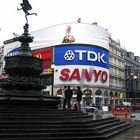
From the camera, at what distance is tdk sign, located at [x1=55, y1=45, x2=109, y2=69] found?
73.3 meters

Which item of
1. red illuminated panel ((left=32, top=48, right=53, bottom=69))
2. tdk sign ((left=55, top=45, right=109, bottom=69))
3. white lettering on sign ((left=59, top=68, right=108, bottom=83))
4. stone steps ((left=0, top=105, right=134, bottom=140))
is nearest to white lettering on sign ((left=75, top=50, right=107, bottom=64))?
tdk sign ((left=55, top=45, right=109, bottom=69))

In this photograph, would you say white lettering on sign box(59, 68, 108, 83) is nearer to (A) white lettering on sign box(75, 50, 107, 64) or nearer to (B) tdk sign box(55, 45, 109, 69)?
(B) tdk sign box(55, 45, 109, 69)

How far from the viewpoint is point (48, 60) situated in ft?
260

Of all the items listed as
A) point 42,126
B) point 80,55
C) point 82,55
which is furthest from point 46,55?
point 42,126

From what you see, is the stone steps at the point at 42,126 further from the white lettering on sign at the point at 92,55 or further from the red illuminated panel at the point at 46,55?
the red illuminated panel at the point at 46,55

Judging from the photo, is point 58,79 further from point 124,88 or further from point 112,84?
point 124,88

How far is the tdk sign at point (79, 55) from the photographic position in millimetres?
73312

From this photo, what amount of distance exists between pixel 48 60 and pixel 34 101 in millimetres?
63381

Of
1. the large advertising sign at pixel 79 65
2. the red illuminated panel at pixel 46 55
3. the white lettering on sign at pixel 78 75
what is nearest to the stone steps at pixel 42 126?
the white lettering on sign at pixel 78 75

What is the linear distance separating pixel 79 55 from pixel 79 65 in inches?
90.7

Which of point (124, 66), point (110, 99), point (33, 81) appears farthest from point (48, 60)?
point (33, 81)

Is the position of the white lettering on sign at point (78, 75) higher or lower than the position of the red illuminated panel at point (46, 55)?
lower

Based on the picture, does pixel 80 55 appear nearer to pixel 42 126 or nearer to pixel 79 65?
pixel 79 65

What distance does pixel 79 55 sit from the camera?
73.1 meters
